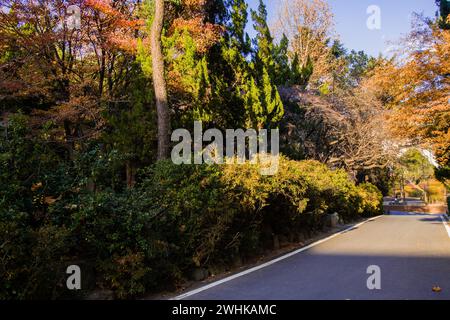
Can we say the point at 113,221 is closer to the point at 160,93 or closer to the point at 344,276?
the point at 344,276

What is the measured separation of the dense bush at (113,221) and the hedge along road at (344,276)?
795 mm

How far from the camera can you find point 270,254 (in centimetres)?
1116

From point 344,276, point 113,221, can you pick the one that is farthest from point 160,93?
point 344,276

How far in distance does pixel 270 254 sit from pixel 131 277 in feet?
17.6

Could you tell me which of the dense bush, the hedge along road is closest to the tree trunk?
the dense bush

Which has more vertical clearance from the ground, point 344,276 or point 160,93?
point 160,93

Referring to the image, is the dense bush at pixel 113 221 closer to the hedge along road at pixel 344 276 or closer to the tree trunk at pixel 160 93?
the hedge along road at pixel 344 276

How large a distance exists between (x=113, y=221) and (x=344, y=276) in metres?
4.13

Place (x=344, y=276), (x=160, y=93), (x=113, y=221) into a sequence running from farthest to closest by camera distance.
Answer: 1. (x=160, y=93)
2. (x=344, y=276)
3. (x=113, y=221)

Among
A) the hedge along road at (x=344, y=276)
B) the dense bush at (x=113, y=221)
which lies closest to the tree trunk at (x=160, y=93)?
the dense bush at (x=113, y=221)

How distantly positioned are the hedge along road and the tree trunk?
5.21 meters

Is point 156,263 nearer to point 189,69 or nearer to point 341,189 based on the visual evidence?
point 189,69

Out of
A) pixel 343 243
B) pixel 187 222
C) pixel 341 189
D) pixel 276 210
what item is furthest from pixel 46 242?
pixel 341 189

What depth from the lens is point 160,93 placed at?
13.7m
